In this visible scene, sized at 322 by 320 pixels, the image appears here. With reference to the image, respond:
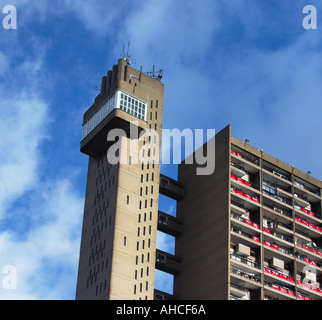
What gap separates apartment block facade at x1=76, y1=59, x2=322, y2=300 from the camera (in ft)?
304

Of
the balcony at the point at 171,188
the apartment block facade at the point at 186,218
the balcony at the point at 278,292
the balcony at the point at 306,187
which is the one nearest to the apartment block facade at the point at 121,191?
the apartment block facade at the point at 186,218

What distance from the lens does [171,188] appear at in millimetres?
105688

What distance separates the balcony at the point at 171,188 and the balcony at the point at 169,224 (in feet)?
12.7

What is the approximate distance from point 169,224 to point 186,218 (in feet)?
9.08

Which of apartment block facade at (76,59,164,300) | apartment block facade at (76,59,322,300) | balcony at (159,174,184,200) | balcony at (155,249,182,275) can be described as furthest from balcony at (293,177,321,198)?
apartment block facade at (76,59,164,300)

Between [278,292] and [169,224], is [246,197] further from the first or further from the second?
[278,292]

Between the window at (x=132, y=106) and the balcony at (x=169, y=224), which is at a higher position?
the window at (x=132, y=106)

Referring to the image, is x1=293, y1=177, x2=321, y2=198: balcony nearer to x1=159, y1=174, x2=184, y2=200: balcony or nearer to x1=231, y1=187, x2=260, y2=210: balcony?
x1=231, y1=187, x2=260, y2=210: balcony

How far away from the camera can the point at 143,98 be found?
103m

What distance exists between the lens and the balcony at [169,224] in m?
102

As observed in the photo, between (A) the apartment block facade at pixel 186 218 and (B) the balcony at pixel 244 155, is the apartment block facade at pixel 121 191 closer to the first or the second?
(A) the apartment block facade at pixel 186 218

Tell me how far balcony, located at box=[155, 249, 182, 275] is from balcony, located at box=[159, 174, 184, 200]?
958 centimetres
